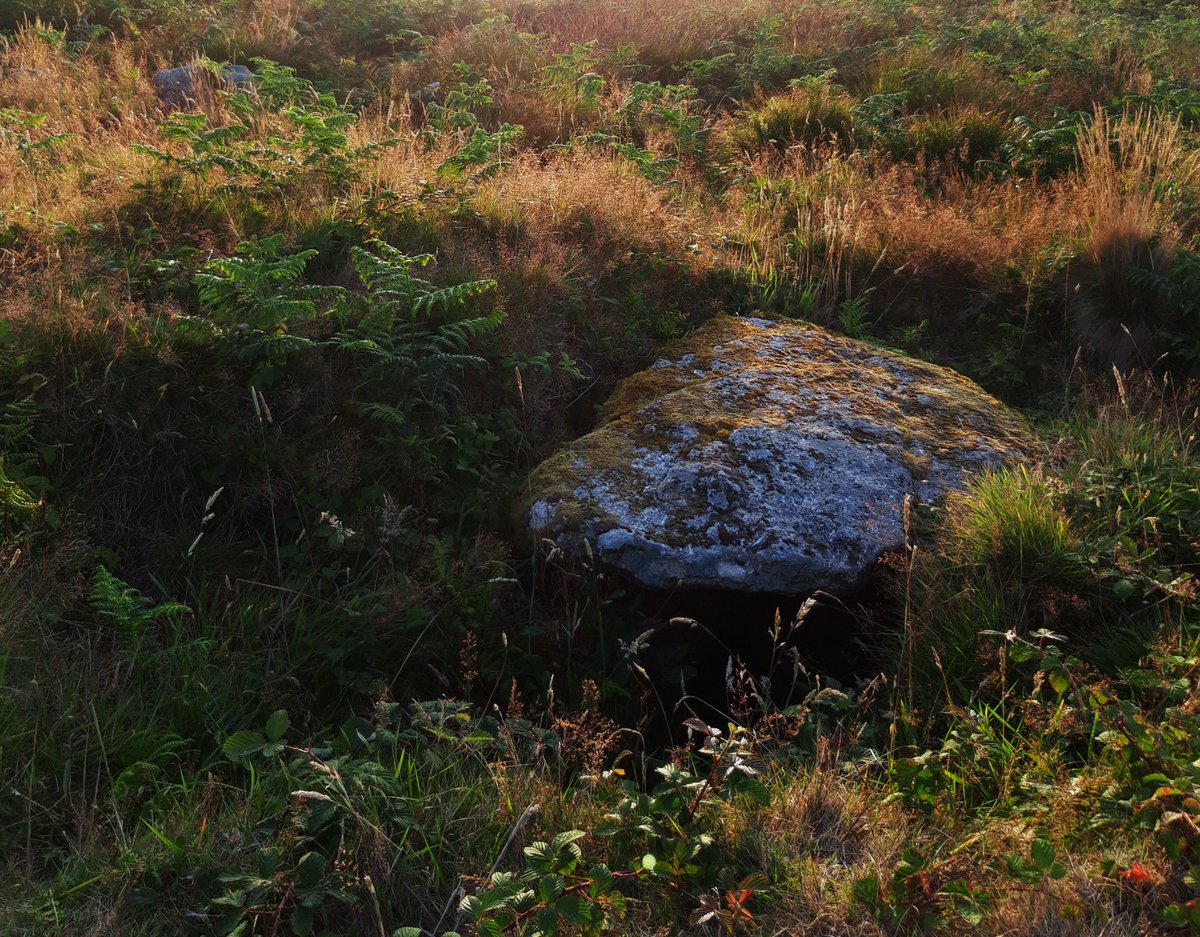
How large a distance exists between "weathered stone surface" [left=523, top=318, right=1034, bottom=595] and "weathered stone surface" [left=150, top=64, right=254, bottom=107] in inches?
201

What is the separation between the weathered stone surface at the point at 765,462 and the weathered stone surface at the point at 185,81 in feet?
16.7

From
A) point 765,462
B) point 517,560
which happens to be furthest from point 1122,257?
point 517,560

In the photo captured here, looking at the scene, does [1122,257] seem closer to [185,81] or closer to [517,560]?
[517,560]

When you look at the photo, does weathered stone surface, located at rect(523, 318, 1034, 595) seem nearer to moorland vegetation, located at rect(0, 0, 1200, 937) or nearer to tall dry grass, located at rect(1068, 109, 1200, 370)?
moorland vegetation, located at rect(0, 0, 1200, 937)

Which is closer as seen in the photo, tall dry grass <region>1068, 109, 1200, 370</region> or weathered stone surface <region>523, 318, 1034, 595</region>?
weathered stone surface <region>523, 318, 1034, 595</region>

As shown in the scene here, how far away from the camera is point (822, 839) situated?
8.06 ft

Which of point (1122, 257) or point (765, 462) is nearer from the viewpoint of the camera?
point (765, 462)

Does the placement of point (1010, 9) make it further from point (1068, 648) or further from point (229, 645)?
point (229, 645)

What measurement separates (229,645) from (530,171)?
3.88m

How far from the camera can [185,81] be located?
25.7 ft

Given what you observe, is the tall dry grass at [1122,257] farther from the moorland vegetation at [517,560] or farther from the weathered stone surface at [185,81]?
the weathered stone surface at [185,81]

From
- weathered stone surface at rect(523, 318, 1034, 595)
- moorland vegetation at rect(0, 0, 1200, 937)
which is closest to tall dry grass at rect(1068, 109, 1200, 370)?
moorland vegetation at rect(0, 0, 1200, 937)

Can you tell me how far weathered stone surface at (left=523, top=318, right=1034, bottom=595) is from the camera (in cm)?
364

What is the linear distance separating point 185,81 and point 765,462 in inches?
265
